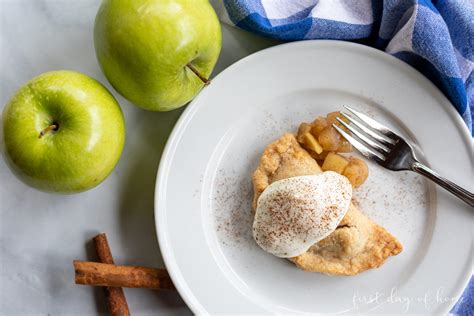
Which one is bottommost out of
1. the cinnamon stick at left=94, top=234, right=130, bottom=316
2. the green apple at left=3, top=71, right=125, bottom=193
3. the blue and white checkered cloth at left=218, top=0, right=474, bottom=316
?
the cinnamon stick at left=94, top=234, right=130, bottom=316

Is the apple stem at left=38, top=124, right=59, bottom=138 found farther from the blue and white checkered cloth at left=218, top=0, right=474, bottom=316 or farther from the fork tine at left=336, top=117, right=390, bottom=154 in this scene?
the fork tine at left=336, top=117, right=390, bottom=154

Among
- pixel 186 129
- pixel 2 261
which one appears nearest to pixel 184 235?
pixel 186 129

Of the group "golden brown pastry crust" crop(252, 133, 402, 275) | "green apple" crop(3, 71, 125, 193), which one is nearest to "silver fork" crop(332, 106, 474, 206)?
"golden brown pastry crust" crop(252, 133, 402, 275)

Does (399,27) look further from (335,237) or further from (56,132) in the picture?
(56,132)

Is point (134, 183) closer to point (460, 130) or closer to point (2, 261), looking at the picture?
point (2, 261)

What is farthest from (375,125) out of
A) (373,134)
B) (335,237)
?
(335,237)

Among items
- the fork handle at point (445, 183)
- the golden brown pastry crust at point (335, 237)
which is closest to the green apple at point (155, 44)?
the golden brown pastry crust at point (335, 237)
